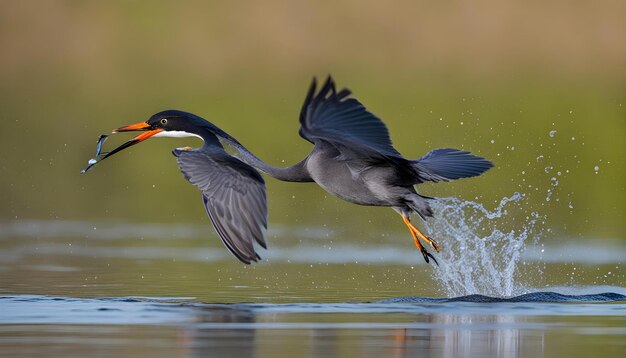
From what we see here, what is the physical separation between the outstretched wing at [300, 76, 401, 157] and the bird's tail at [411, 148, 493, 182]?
98 centimetres

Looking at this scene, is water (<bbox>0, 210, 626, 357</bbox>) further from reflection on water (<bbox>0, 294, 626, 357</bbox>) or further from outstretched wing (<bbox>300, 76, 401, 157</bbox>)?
outstretched wing (<bbox>300, 76, 401, 157</bbox>)

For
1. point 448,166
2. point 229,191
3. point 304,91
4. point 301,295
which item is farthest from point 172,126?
point 304,91

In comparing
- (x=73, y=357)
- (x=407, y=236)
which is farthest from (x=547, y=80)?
(x=73, y=357)

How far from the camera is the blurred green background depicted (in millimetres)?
19125

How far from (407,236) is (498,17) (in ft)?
38.6

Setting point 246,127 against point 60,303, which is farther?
point 246,127

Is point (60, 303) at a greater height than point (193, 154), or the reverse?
point (193, 154)

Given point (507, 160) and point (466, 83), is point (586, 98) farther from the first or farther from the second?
point (507, 160)

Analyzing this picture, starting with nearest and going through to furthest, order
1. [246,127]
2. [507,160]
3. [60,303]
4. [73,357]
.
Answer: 1. [73,357]
2. [60,303]
3. [507,160]
4. [246,127]

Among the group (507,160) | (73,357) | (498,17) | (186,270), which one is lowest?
(73,357)

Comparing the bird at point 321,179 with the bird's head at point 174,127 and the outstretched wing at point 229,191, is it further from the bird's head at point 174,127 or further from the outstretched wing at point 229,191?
the bird's head at point 174,127

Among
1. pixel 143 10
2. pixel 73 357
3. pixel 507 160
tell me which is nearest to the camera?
pixel 73 357

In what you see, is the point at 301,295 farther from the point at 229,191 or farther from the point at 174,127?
the point at 174,127

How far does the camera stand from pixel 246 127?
2334 cm
